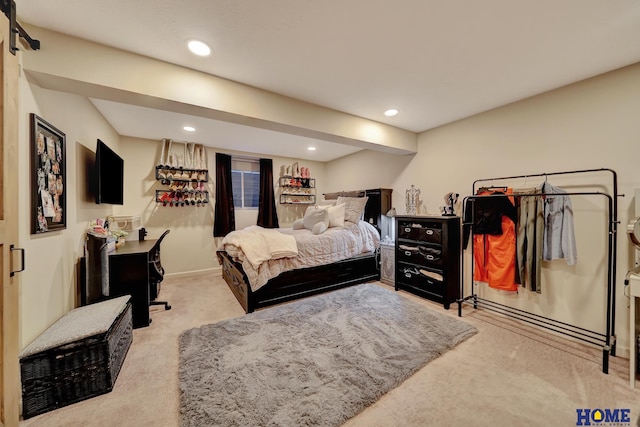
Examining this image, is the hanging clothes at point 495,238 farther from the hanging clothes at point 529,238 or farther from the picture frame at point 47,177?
the picture frame at point 47,177

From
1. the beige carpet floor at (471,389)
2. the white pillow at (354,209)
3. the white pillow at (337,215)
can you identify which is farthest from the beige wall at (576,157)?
the white pillow at (337,215)

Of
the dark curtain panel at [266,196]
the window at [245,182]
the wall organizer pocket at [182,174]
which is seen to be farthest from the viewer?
the dark curtain panel at [266,196]

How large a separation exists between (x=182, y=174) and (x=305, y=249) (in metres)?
2.70

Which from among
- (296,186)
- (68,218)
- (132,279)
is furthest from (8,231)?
Answer: (296,186)

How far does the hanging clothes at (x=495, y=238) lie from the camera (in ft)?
8.02

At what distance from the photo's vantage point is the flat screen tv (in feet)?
7.66

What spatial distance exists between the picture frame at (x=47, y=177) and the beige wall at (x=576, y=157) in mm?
4057

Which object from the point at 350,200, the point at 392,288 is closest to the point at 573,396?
the point at 392,288

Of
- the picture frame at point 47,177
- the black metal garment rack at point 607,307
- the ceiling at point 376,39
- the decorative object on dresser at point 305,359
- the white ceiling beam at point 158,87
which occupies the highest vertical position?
the ceiling at point 376,39

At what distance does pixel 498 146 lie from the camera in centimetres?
269

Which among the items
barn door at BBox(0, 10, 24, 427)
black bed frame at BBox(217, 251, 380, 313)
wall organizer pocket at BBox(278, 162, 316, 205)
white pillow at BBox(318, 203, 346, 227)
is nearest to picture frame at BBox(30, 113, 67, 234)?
barn door at BBox(0, 10, 24, 427)

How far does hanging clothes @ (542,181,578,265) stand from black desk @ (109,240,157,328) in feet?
13.0

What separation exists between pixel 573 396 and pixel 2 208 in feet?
10.8

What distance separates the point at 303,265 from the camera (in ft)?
9.90
